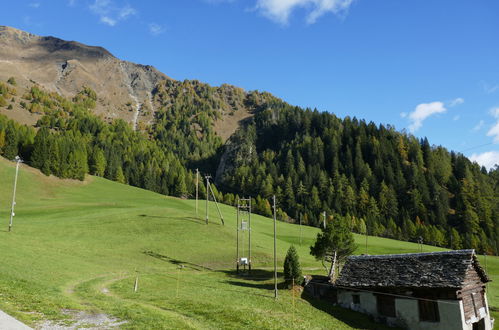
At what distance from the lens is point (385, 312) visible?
3616 centimetres

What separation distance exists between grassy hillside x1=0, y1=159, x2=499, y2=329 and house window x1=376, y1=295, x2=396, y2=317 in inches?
84.8

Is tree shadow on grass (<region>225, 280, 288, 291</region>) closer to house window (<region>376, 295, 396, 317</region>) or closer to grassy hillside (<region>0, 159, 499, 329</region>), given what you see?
grassy hillside (<region>0, 159, 499, 329</region>)

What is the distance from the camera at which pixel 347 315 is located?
118 ft

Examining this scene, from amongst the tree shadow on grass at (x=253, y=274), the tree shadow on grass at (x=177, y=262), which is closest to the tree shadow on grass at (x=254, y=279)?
the tree shadow on grass at (x=253, y=274)

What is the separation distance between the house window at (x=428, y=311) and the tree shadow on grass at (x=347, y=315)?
139 inches

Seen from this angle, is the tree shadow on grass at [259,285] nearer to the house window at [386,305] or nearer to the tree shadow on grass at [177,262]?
the tree shadow on grass at [177,262]

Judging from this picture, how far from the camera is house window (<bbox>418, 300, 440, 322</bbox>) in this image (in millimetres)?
32737

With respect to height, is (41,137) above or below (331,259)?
above

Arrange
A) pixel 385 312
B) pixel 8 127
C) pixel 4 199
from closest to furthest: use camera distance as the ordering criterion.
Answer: pixel 385 312 → pixel 4 199 → pixel 8 127

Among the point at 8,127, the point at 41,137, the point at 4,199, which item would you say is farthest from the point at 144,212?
the point at 8,127

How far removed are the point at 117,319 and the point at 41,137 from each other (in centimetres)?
14672

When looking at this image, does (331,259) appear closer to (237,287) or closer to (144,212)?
(237,287)

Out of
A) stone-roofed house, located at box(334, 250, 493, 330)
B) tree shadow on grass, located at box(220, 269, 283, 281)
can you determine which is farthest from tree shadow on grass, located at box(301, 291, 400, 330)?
tree shadow on grass, located at box(220, 269, 283, 281)

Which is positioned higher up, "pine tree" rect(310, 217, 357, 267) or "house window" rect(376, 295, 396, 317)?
"pine tree" rect(310, 217, 357, 267)
